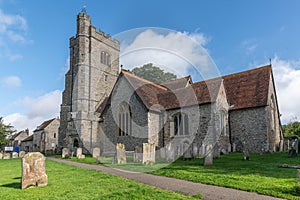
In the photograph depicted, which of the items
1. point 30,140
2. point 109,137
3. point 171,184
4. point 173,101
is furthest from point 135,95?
point 30,140

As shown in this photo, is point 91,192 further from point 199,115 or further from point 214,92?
point 214,92

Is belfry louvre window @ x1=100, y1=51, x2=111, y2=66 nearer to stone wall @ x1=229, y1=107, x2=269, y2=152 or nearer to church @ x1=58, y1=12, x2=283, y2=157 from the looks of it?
church @ x1=58, y1=12, x2=283, y2=157

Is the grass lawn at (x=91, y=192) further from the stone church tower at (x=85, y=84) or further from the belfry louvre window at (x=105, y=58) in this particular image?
the belfry louvre window at (x=105, y=58)

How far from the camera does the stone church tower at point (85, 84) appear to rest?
2897 cm

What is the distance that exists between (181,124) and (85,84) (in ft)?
54.0

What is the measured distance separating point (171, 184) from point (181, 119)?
40.7 ft

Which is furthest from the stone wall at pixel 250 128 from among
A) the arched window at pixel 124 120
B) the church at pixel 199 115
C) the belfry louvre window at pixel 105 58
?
the belfry louvre window at pixel 105 58

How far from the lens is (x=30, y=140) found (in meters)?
46.9

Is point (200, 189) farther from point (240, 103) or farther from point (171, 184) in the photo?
point (240, 103)

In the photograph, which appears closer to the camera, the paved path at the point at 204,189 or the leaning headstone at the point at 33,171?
the paved path at the point at 204,189

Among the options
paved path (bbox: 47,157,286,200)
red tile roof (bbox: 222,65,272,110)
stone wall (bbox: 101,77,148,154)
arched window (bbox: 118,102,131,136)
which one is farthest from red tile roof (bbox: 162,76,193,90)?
paved path (bbox: 47,157,286,200)

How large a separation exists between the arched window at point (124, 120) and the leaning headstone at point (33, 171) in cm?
1292

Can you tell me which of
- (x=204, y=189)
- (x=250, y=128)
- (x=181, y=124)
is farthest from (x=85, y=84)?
(x=204, y=189)

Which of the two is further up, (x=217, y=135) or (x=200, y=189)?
(x=217, y=135)
